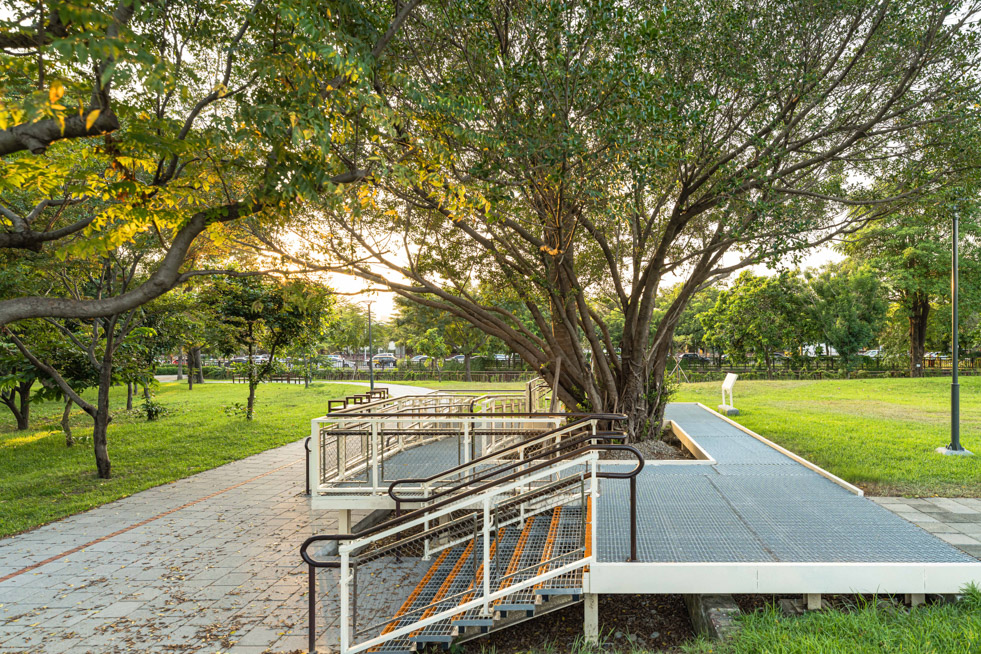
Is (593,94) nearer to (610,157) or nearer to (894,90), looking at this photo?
(610,157)

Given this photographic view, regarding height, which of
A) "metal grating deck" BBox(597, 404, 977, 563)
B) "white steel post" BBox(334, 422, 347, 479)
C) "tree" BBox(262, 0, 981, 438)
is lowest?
"metal grating deck" BBox(597, 404, 977, 563)

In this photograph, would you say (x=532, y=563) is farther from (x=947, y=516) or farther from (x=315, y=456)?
(x=947, y=516)

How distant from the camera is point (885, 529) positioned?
17.8ft

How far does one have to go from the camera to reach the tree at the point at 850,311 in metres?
30.9

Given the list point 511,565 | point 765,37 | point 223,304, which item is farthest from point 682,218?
point 223,304

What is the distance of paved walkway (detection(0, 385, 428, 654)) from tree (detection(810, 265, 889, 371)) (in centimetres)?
3160

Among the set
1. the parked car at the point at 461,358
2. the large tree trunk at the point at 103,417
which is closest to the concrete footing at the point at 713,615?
the large tree trunk at the point at 103,417

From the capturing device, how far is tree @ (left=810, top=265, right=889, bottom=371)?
30.9 metres

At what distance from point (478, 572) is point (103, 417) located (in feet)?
29.0

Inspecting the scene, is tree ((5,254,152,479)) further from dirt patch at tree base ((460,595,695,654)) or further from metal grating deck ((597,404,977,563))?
metal grating deck ((597,404,977,563))

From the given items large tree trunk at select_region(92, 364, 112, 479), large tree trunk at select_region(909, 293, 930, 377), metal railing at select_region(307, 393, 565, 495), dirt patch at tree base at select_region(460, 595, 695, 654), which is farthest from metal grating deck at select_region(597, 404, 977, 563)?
large tree trunk at select_region(909, 293, 930, 377)

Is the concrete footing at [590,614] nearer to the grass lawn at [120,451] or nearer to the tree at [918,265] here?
the grass lawn at [120,451]

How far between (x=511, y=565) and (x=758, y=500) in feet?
11.1

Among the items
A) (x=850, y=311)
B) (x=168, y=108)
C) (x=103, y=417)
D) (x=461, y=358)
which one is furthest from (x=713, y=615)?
(x=461, y=358)
